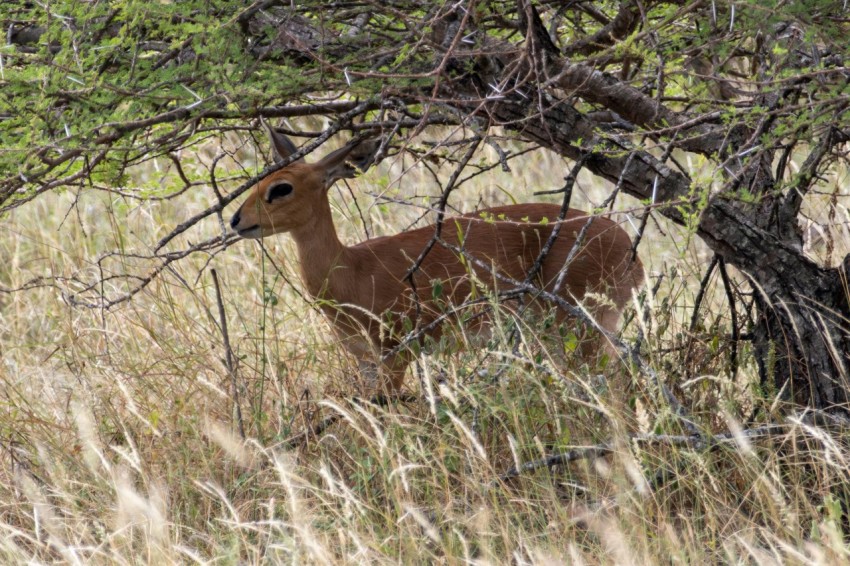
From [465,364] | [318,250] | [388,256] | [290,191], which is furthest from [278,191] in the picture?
[465,364]

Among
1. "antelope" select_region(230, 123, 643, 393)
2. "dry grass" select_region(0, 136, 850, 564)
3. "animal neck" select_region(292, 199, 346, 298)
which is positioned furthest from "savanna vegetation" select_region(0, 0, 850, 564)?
"animal neck" select_region(292, 199, 346, 298)

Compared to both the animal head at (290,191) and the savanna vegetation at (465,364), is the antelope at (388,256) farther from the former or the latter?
the savanna vegetation at (465,364)

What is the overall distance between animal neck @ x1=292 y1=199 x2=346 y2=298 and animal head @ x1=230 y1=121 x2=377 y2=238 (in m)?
0.03

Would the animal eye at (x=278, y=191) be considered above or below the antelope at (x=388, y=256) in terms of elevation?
above

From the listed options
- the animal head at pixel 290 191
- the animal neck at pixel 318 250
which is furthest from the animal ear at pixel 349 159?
the animal neck at pixel 318 250

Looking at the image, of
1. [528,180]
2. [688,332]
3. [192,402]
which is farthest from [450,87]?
[528,180]

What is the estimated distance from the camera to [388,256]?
584 centimetres

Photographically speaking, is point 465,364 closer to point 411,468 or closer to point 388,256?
point 411,468

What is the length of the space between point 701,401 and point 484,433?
0.80 meters

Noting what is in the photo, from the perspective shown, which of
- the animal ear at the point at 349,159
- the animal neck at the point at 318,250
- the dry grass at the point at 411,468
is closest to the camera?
the dry grass at the point at 411,468

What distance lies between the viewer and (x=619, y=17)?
14.6ft

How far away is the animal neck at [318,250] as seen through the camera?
563 centimetres

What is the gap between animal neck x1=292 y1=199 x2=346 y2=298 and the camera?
563 centimetres

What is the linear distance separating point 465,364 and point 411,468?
0.71 metres
